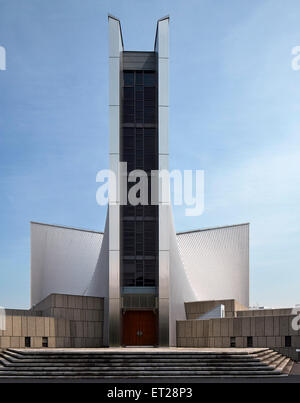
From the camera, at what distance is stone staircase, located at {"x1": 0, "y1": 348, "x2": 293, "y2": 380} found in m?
14.7

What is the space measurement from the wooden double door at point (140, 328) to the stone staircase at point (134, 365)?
9.24m

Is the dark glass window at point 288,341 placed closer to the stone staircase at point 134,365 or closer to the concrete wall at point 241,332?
the concrete wall at point 241,332

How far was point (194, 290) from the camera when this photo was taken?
30719 millimetres

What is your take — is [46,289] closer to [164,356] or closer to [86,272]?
[86,272]

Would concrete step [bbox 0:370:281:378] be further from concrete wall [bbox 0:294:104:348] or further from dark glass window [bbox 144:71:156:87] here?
dark glass window [bbox 144:71:156:87]

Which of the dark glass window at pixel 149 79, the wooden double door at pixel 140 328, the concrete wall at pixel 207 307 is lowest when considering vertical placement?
the wooden double door at pixel 140 328

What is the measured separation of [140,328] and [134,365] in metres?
10.1

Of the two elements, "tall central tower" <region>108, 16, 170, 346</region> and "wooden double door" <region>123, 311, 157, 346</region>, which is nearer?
"tall central tower" <region>108, 16, 170, 346</region>

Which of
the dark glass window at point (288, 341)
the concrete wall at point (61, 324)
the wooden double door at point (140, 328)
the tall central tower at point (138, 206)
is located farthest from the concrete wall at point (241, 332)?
the concrete wall at point (61, 324)

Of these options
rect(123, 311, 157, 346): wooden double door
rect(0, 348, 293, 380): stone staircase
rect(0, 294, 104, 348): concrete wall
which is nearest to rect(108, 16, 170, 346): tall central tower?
rect(123, 311, 157, 346): wooden double door

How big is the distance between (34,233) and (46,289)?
386cm

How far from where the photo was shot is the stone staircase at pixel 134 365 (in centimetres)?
1470
